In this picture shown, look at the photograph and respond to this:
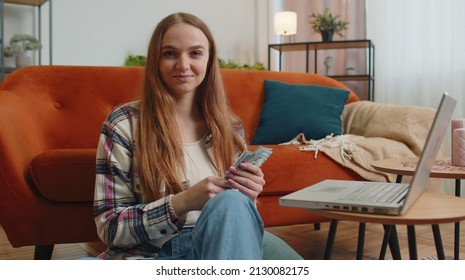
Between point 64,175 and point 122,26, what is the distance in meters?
2.33

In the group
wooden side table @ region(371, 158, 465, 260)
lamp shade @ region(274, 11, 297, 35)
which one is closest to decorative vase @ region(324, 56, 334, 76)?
lamp shade @ region(274, 11, 297, 35)

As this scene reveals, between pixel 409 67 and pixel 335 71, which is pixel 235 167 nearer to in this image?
pixel 409 67

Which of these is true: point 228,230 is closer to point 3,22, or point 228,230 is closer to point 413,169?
point 413,169

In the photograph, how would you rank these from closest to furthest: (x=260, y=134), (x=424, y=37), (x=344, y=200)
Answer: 1. (x=344, y=200)
2. (x=260, y=134)
3. (x=424, y=37)

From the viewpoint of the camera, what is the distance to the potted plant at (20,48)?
2.96m

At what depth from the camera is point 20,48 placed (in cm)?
298

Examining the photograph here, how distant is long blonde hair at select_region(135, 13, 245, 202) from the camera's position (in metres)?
0.98

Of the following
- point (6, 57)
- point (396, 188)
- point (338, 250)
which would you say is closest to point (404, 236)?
point (338, 250)

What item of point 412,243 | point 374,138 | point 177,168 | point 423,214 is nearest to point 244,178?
point 177,168

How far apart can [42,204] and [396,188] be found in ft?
3.57

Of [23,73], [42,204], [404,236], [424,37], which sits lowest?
[404,236]

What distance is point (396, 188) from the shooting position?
92 cm

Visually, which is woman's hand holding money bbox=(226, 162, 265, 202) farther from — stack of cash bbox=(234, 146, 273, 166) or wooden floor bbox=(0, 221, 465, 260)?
wooden floor bbox=(0, 221, 465, 260)

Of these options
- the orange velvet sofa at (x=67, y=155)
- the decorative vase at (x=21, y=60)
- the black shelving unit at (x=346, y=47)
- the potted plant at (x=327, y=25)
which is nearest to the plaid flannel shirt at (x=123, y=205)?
the orange velvet sofa at (x=67, y=155)
